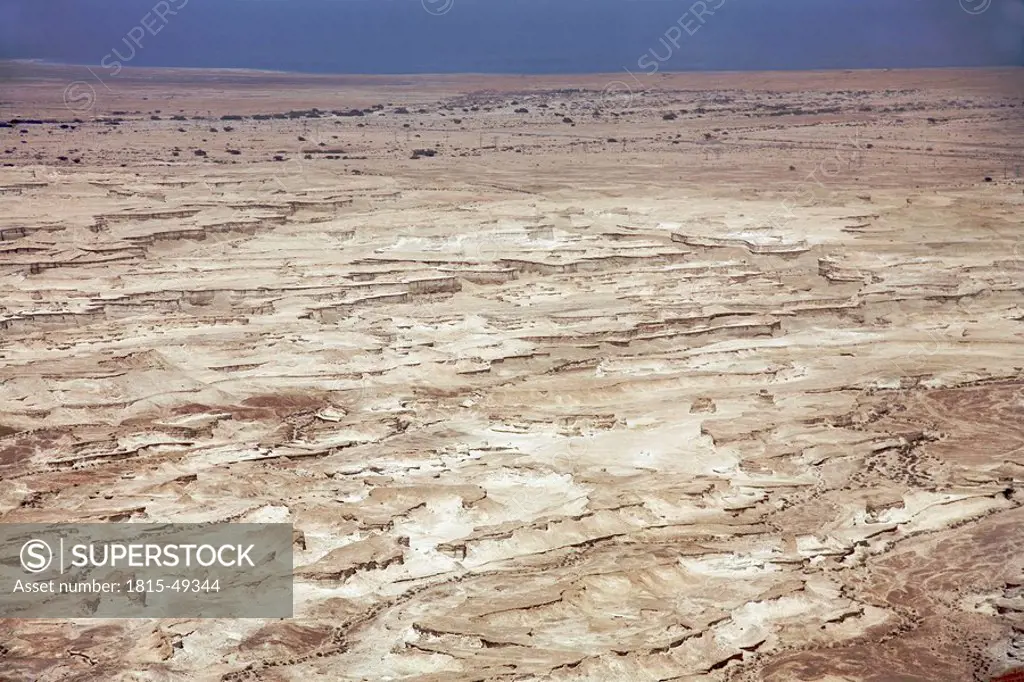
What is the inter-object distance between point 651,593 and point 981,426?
646cm

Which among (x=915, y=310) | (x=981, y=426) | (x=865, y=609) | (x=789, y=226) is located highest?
(x=789, y=226)

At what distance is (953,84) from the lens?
67.2m

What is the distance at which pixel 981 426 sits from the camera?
14477 mm

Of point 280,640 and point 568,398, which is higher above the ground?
point 568,398

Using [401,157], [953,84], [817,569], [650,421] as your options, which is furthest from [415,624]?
[953,84]

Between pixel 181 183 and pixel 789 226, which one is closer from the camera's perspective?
pixel 789 226

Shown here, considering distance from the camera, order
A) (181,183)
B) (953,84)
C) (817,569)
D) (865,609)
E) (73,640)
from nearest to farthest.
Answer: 1. (73,640)
2. (865,609)
3. (817,569)
4. (181,183)
5. (953,84)

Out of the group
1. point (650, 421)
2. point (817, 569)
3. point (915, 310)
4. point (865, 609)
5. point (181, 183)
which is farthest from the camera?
point (181, 183)

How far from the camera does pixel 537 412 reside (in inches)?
574

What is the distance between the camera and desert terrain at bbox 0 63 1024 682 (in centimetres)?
944

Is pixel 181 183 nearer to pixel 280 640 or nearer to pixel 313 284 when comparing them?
pixel 313 284

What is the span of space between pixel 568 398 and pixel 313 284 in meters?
6.97

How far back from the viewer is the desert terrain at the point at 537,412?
372 inches

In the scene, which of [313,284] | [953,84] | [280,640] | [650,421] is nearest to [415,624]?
[280,640]
